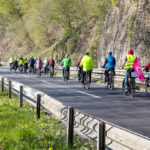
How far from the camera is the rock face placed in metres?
22.3

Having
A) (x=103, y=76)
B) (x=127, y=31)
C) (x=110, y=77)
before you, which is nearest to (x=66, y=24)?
(x=127, y=31)

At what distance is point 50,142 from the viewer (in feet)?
18.5

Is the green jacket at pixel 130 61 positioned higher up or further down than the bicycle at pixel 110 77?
higher up

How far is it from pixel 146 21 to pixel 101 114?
15.4 m

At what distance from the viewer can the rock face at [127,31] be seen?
2233 centimetres

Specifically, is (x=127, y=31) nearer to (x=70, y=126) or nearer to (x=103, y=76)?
(x=103, y=76)

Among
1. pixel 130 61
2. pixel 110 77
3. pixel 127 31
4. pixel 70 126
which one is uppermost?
pixel 127 31

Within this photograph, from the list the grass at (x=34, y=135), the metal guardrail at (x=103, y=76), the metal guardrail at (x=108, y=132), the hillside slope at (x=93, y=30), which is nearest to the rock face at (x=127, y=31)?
the hillside slope at (x=93, y=30)

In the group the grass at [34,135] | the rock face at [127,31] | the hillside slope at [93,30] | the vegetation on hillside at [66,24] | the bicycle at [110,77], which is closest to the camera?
the grass at [34,135]

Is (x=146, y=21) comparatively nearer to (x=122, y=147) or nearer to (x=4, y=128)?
(x=4, y=128)

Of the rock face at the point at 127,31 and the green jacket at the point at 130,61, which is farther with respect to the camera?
the rock face at the point at 127,31

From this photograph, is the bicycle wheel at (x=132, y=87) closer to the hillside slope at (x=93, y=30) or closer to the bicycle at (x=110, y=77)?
the bicycle at (x=110, y=77)

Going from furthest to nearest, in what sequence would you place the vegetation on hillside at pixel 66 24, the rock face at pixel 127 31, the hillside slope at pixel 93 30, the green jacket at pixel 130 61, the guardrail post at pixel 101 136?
the vegetation on hillside at pixel 66 24
the hillside slope at pixel 93 30
the rock face at pixel 127 31
the green jacket at pixel 130 61
the guardrail post at pixel 101 136

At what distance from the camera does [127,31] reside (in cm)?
2475
